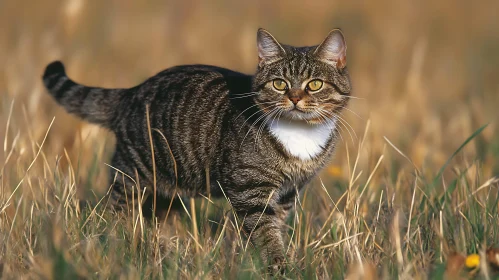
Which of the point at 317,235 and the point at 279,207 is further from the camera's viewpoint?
the point at 279,207

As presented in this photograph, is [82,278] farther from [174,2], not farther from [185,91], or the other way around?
[174,2]

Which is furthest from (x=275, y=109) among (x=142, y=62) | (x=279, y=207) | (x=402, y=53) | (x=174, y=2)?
(x=174, y=2)

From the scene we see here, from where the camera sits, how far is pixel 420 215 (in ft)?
14.7

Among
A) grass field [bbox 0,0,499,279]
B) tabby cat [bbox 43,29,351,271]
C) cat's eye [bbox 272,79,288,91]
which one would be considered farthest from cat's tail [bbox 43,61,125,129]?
cat's eye [bbox 272,79,288,91]

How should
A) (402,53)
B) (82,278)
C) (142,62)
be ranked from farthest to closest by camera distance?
(402,53)
(142,62)
(82,278)

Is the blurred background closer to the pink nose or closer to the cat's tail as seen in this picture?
the cat's tail

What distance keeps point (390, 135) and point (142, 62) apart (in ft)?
10.7

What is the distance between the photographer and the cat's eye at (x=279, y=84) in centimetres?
462

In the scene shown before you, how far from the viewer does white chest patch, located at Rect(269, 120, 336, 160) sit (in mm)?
4582

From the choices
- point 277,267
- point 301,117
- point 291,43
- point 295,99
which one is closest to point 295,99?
point 295,99

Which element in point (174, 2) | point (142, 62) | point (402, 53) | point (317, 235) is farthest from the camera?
point (174, 2)

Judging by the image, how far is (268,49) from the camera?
189 inches

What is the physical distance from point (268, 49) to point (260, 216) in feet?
3.44

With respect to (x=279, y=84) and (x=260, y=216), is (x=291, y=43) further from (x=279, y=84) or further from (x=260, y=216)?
(x=260, y=216)
